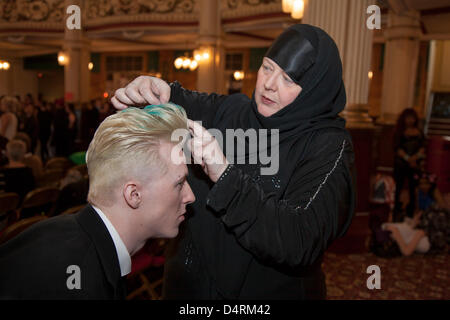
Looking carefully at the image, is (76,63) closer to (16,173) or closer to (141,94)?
(16,173)

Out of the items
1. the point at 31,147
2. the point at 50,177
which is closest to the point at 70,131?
the point at 31,147

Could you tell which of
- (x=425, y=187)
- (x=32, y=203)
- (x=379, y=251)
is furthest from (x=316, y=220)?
(x=425, y=187)

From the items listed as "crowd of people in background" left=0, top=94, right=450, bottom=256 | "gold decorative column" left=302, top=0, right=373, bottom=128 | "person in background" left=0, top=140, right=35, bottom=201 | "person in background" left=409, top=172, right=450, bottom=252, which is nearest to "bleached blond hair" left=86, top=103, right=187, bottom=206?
"crowd of people in background" left=0, top=94, right=450, bottom=256

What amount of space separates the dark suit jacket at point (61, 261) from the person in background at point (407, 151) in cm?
541

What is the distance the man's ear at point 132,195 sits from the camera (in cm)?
124

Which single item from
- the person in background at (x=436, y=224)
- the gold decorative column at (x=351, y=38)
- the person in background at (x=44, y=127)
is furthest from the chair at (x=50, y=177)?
the person in background at (x=436, y=224)

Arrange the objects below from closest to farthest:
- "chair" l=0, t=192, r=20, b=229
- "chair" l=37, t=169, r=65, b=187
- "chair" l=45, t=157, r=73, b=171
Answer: "chair" l=0, t=192, r=20, b=229 < "chair" l=37, t=169, r=65, b=187 < "chair" l=45, t=157, r=73, b=171

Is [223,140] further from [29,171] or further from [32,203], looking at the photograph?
[29,171]

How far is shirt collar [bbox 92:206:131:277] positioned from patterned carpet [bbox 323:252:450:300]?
2.77 meters

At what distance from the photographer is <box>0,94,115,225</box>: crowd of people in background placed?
12.7ft

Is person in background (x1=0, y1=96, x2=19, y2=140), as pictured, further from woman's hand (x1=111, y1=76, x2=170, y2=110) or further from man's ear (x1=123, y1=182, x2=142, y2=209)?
man's ear (x1=123, y1=182, x2=142, y2=209)

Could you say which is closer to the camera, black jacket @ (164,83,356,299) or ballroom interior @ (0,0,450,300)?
black jacket @ (164,83,356,299)

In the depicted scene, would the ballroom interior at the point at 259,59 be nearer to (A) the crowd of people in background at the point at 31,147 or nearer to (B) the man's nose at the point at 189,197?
(A) the crowd of people in background at the point at 31,147

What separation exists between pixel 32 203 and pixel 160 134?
2939 mm
